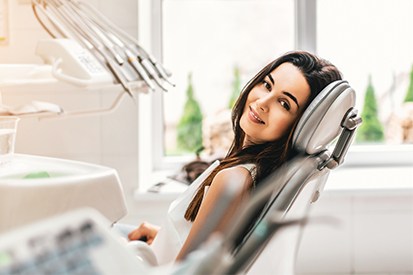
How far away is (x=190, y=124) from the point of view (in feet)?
8.95

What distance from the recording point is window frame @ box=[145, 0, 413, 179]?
2.67m

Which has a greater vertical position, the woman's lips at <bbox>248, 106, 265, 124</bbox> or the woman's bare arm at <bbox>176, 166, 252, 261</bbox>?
the woman's lips at <bbox>248, 106, 265, 124</bbox>

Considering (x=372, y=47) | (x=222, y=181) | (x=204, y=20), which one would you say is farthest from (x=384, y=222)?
(x=222, y=181)

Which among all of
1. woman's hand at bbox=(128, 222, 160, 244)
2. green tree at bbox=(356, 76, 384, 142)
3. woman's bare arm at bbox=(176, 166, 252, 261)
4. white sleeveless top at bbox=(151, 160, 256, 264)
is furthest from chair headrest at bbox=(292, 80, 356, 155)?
green tree at bbox=(356, 76, 384, 142)

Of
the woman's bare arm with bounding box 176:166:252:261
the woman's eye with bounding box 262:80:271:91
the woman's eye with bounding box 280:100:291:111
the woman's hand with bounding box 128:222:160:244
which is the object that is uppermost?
the woman's eye with bounding box 262:80:271:91

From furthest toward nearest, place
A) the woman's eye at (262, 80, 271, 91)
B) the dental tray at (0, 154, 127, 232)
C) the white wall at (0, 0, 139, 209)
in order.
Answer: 1. the white wall at (0, 0, 139, 209)
2. the woman's eye at (262, 80, 271, 91)
3. the dental tray at (0, 154, 127, 232)

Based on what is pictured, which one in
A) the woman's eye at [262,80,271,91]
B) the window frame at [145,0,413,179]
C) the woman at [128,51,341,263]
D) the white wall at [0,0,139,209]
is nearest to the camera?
the woman at [128,51,341,263]

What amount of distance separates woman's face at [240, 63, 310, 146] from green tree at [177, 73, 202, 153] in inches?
55.7

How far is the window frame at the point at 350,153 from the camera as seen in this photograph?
8.75ft

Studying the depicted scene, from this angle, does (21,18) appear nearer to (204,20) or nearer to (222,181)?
(204,20)

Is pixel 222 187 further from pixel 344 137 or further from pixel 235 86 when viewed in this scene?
pixel 235 86

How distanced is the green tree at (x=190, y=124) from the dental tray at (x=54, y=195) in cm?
169

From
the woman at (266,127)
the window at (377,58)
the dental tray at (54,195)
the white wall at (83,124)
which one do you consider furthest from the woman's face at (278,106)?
the window at (377,58)

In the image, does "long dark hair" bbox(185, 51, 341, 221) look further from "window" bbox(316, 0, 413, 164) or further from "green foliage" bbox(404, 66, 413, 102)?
"green foliage" bbox(404, 66, 413, 102)
